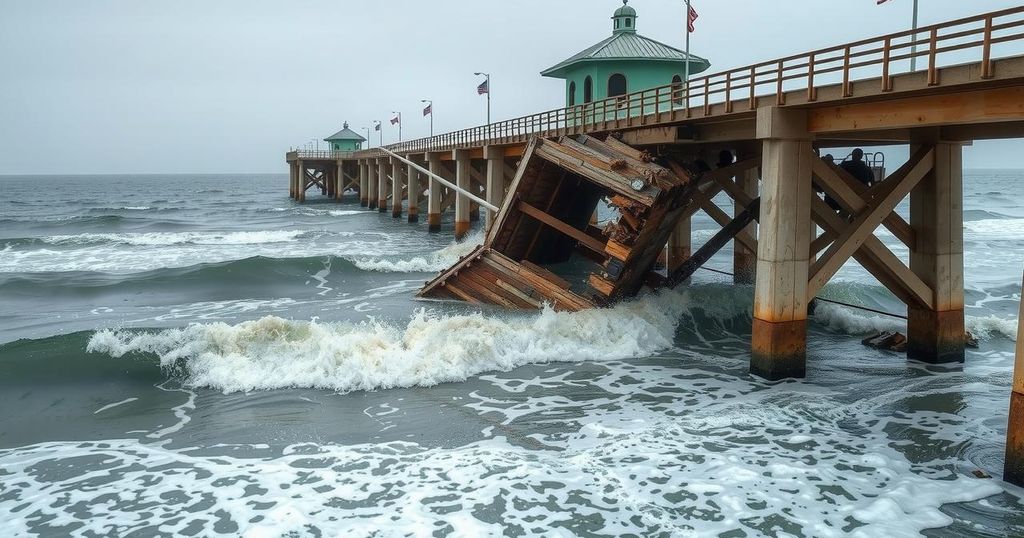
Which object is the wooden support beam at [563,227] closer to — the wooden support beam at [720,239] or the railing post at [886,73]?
the wooden support beam at [720,239]

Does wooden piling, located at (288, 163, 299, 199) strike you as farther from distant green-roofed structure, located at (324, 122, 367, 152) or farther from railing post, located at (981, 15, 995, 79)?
railing post, located at (981, 15, 995, 79)

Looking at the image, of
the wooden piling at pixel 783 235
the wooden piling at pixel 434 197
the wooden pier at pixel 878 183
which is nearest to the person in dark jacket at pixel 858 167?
the wooden pier at pixel 878 183

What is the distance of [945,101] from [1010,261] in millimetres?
24514

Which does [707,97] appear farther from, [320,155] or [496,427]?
[320,155]

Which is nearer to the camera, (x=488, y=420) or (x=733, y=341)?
(x=488, y=420)

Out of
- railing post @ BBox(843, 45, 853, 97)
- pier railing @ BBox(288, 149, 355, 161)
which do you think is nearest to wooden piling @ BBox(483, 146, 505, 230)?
railing post @ BBox(843, 45, 853, 97)

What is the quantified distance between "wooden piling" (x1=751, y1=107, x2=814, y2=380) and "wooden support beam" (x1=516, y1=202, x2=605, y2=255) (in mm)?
4865

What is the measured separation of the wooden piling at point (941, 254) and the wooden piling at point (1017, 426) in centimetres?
551

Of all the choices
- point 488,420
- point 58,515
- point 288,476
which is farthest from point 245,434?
point 488,420

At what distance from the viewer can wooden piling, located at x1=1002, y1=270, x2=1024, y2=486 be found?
A: 8820 mm

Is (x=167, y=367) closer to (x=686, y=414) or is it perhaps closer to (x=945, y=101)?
(x=686, y=414)

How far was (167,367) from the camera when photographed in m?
14.5

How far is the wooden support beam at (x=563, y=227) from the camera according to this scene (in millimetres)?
17469

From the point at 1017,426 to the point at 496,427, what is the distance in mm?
6497
